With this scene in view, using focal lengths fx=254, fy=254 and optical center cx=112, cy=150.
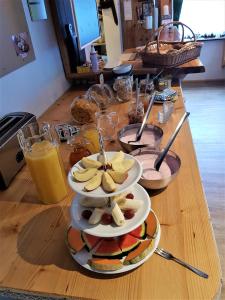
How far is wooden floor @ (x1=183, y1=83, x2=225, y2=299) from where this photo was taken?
5.26 ft

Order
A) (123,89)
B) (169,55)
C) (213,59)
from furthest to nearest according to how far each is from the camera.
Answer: (213,59), (169,55), (123,89)

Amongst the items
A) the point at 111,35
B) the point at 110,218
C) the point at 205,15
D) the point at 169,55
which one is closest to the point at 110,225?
the point at 110,218

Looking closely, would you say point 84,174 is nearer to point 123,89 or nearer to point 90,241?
point 90,241

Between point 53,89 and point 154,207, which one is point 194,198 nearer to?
point 154,207

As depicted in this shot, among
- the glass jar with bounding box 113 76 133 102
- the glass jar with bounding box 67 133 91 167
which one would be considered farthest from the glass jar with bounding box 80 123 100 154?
the glass jar with bounding box 113 76 133 102

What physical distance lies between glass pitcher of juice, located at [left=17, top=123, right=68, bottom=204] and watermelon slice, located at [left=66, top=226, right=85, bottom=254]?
0.15 metres

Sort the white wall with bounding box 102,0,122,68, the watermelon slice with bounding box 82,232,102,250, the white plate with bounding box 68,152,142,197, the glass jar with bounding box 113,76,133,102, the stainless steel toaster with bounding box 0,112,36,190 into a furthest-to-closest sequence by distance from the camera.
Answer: the white wall with bounding box 102,0,122,68
the glass jar with bounding box 113,76,133,102
the stainless steel toaster with bounding box 0,112,36,190
the watermelon slice with bounding box 82,232,102,250
the white plate with bounding box 68,152,142,197

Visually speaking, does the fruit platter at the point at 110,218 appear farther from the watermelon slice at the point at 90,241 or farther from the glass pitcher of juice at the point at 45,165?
the glass pitcher of juice at the point at 45,165

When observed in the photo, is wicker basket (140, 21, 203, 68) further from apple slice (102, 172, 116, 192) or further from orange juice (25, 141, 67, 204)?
apple slice (102, 172, 116, 192)

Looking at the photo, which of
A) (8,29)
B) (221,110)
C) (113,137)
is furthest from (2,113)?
(221,110)

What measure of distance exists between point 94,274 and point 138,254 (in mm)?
101

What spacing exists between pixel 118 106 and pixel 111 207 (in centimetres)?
88

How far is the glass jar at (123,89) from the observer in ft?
4.38

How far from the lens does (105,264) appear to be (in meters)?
0.52
